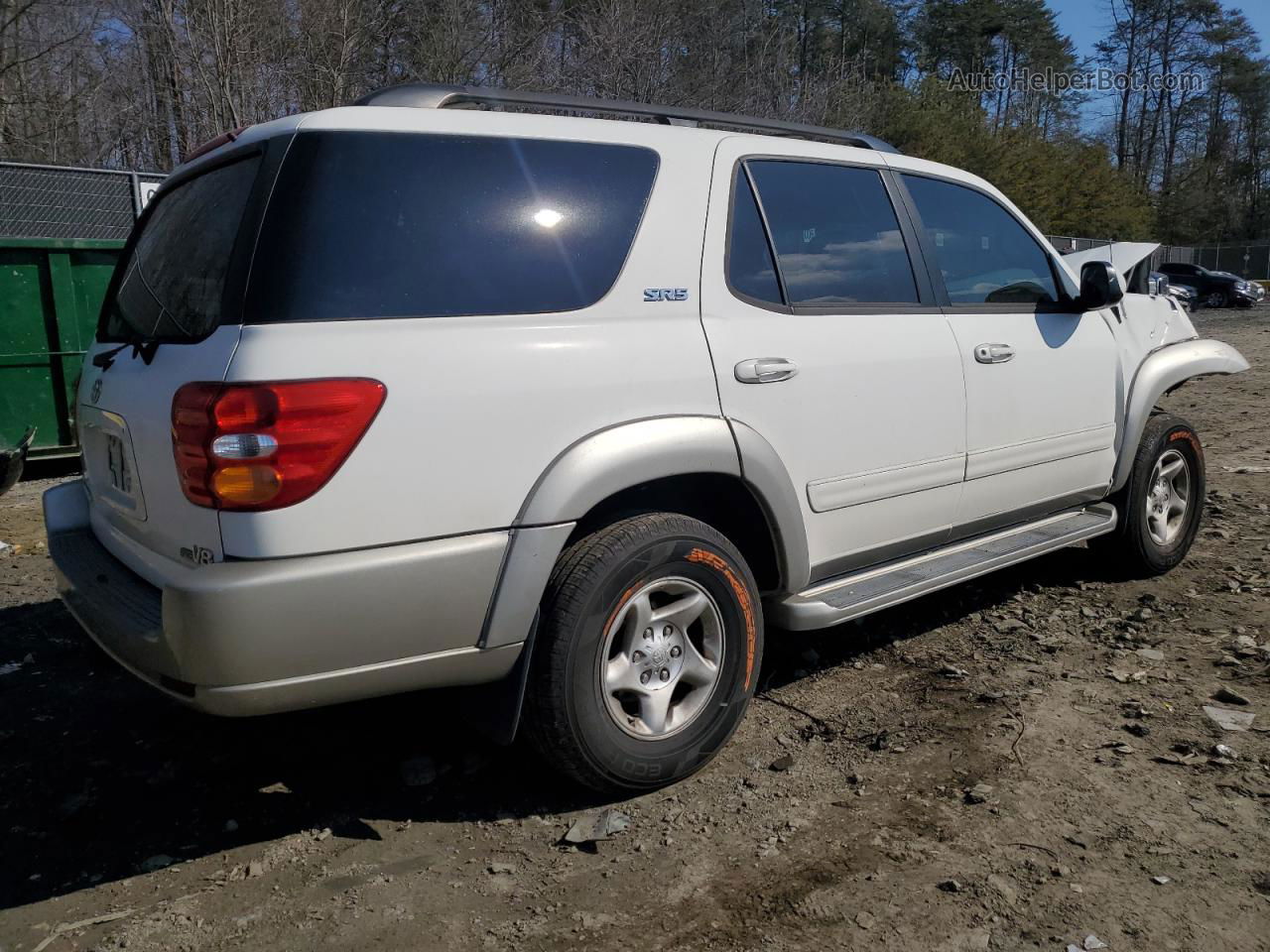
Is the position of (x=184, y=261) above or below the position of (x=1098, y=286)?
above

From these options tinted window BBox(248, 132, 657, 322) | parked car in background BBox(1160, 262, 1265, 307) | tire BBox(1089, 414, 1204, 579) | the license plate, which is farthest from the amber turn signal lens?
parked car in background BBox(1160, 262, 1265, 307)

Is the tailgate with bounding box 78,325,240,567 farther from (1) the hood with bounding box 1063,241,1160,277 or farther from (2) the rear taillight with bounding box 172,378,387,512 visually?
(1) the hood with bounding box 1063,241,1160,277

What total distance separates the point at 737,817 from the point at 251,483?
5.32ft

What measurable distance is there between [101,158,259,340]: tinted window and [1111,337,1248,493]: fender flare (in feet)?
12.5

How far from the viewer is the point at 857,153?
3764 mm

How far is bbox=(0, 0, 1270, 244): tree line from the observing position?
49.1 feet

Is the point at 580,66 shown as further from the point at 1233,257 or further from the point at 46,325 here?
the point at 1233,257

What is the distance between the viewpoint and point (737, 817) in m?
2.93

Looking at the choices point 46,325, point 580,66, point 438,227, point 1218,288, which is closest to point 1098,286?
point 438,227

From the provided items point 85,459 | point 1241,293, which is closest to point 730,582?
point 85,459

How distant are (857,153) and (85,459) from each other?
9.34 ft

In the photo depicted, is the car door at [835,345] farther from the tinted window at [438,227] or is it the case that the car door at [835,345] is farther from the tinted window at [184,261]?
the tinted window at [184,261]

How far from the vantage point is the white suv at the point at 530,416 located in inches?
93.5

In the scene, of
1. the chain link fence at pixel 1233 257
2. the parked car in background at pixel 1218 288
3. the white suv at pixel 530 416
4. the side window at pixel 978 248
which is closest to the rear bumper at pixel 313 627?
the white suv at pixel 530 416
